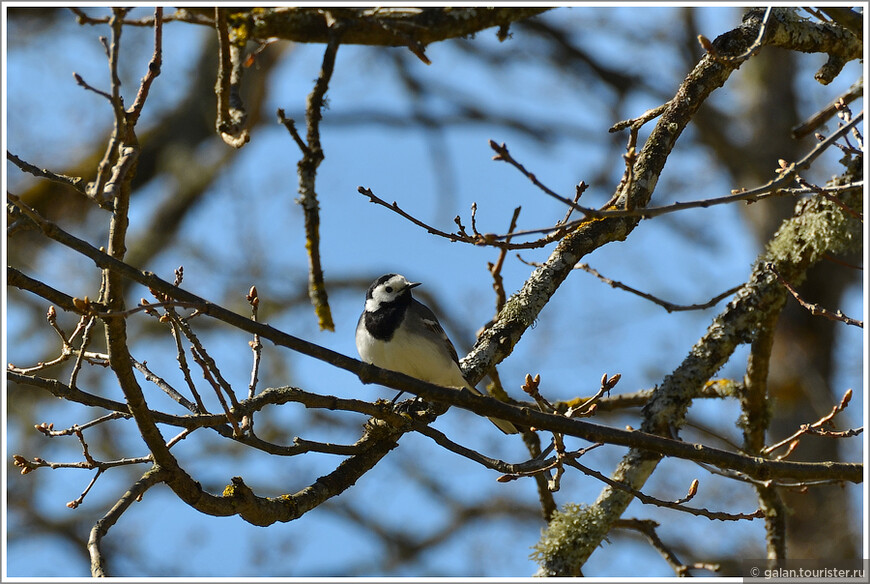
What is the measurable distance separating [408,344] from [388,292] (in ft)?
2.12

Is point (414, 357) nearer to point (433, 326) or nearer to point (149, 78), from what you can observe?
point (433, 326)

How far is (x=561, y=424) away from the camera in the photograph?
2.33 metres

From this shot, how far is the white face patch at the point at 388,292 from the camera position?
478 centimetres

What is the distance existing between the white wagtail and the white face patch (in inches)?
1.5

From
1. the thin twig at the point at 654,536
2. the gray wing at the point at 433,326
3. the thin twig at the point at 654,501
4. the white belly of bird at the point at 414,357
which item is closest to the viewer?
the thin twig at the point at 654,501

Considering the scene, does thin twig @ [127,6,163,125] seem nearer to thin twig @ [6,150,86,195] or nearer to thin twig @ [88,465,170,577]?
thin twig @ [6,150,86,195]

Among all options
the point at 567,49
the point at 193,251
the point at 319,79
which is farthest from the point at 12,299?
the point at 319,79

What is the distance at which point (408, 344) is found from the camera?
427 centimetres

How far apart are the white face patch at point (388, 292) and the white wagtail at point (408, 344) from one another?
37 millimetres

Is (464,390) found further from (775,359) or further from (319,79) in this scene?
(775,359)

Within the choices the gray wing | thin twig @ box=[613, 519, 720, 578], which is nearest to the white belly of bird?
the gray wing

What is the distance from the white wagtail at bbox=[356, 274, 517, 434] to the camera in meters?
4.21

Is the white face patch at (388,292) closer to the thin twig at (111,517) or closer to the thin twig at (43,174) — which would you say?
the thin twig at (111,517)

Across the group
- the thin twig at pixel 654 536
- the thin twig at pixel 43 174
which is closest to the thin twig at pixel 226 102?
the thin twig at pixel 43 174
